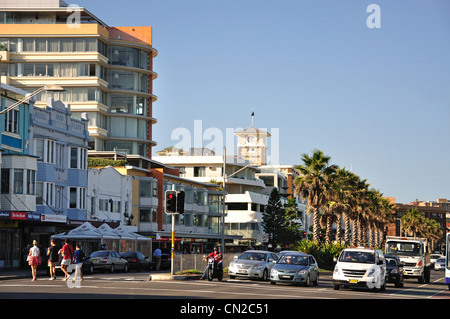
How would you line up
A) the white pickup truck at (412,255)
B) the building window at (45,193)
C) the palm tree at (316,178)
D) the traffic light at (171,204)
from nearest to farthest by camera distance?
the traffic light at (171,204) → the white pickup truck at (412,255) → the building window at (45,193) → the palm tree at (316,178)

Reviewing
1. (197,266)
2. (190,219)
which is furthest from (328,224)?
(197,266)

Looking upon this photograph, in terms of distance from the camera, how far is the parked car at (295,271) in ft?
111

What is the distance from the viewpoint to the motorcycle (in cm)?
3584

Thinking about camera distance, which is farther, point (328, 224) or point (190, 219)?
point (190, 219)

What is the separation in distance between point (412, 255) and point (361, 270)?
15098 mm

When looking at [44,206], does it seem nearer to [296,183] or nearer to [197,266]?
[197,266]

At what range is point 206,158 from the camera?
118 metres

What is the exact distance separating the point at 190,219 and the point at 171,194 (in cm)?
5601

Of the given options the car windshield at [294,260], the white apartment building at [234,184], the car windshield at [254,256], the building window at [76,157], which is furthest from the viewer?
the white apartment building at [234,184]

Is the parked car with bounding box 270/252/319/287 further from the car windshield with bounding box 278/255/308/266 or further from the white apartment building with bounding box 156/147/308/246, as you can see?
the white apartment building with bounding box 156/147/308/246

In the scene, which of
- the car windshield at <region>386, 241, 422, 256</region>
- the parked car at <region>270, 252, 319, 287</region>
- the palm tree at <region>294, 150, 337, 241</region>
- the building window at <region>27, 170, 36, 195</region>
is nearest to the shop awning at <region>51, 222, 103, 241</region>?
the building window at <region>27, 170, 36, 195</region>

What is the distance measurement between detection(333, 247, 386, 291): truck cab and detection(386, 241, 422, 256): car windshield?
44.5ft

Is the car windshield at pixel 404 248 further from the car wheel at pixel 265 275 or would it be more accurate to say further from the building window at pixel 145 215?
the building window at pixel 145 215

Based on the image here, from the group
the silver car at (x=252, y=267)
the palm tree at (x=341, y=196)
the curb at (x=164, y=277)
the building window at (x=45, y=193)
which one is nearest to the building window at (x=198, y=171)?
the palm tree at (x=341, y=196)
